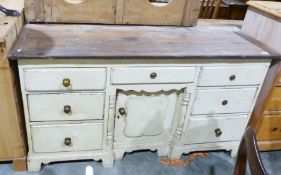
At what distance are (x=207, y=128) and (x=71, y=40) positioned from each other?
0.95 metres

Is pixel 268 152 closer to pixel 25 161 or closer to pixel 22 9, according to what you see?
pixel 25 161

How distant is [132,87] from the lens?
1461mm

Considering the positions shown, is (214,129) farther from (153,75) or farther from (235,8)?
(235,8)

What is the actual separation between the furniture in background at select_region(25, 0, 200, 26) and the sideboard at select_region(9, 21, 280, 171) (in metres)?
0.05

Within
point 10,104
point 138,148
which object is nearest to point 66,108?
point 10,104

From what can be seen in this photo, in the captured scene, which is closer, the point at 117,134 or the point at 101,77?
the point at 101,77

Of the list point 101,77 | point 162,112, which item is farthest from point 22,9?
point 162,112

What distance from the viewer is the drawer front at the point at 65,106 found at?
1.40 meters

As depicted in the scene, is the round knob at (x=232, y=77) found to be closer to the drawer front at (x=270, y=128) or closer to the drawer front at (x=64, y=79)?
the drawer front at (x=270, y=128)

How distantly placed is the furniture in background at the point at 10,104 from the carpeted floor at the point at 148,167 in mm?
141

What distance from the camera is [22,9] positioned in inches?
59.2

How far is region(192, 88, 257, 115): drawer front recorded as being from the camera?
1594 millimetres

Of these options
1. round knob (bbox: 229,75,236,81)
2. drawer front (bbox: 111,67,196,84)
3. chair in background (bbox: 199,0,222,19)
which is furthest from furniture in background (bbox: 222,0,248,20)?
drawer front (bbox: 111,67,196,84)

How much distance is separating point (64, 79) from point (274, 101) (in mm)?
1243
